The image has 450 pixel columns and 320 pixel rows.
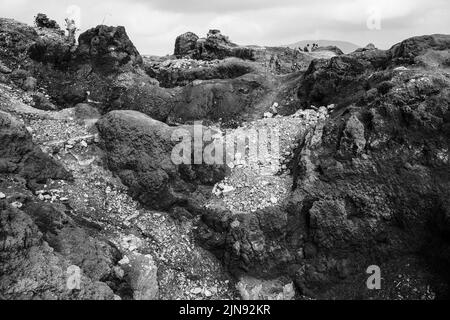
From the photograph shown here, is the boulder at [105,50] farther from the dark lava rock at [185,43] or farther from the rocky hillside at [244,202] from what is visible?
the dark lava rock at [185,43]

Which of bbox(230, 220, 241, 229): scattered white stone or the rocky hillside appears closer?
the rocky hillside

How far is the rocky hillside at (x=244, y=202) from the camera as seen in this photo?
14445mm

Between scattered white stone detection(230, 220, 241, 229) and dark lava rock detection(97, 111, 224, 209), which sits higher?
dark lava rock detection(97, 111, 224, 209)

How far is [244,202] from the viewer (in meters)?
17.5

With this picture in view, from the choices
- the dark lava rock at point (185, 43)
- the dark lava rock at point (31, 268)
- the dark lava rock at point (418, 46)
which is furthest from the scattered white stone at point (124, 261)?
the dark lava rock at point (185, 43)

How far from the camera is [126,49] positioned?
27297 mm

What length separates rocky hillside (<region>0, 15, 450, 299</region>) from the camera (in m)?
14.4

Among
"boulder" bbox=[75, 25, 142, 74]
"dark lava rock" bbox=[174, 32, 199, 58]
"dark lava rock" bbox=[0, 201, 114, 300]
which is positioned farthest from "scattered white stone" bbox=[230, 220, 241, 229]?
"dark lava rock" bbox=[174, 32, 199, 58]

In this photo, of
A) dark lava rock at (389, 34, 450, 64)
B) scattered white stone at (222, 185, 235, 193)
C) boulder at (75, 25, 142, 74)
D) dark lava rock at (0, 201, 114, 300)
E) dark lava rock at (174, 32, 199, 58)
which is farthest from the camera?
dark lava rock at (174, 32, 199, 58)

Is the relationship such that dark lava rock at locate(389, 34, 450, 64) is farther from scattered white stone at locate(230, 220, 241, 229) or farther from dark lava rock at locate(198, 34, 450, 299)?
scattered white stone at locate(230, 220, 241, 229)

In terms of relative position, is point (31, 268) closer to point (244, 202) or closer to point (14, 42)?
point (244, 202)

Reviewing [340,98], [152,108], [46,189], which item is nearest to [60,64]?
[152,108]

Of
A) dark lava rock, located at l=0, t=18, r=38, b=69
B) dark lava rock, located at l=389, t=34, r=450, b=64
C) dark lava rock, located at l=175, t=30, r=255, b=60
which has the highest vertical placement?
dark lava rock, located at l=175, t=30, r=255, b=60

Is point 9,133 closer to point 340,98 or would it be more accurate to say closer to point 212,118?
point 212,118
